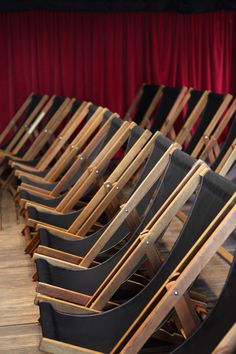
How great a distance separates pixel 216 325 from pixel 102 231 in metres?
1.51

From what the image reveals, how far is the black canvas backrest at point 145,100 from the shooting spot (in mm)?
7352

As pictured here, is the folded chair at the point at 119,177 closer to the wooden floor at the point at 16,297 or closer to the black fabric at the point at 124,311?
the wooden floor at the point at 16,297

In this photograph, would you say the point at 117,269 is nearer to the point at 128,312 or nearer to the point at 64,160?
the point at 128,312

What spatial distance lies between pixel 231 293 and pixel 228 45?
6222mm

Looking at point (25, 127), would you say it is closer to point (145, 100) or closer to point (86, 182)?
point (145, 100)

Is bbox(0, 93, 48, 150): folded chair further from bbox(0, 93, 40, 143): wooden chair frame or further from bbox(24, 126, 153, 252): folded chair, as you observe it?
bbox(24, 126, 153, 252): folded chair

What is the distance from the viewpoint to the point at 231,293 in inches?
93.7

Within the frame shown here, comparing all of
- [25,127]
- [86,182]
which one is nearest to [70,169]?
[86,182]

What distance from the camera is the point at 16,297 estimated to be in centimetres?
389

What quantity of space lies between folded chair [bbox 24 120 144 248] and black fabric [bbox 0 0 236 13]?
3448 mm

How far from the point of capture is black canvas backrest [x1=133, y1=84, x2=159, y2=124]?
7352 mm

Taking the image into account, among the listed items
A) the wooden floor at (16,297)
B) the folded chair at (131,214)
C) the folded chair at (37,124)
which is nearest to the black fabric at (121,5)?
the folded chair at (37,124)

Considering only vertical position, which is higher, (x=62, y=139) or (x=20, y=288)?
(x=62, y=139)

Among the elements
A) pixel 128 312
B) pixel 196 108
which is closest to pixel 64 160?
pixel 196 108
